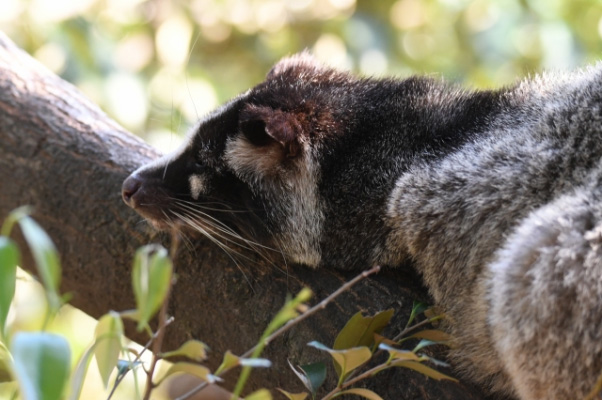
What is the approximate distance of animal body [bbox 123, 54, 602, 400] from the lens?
168 centimetres

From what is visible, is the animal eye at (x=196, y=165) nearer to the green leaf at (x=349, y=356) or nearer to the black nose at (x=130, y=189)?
the black nose at (x=130, y=189)

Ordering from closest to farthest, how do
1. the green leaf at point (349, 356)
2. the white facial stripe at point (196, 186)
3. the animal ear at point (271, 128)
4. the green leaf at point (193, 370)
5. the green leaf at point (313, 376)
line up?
1. the green leaf at point (193, 370)
2. the green leaf at point (349, 356)
3. the green leaf at point (313, 376)
4. the animal ear at point (271, 128)
5. the white facial stripe at point (196, 186)

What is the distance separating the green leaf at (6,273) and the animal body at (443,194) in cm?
109

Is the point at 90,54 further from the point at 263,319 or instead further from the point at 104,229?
the point at 263,319

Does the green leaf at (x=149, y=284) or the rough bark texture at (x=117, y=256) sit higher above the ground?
the green leaf at (x=149, y=284)

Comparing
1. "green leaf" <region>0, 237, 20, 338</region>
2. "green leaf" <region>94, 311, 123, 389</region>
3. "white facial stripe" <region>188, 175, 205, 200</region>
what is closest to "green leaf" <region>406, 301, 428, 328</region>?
"white facial stripe" <region>188, 175, 205, 200</region>

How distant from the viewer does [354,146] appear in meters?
2.20

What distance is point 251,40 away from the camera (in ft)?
16.0

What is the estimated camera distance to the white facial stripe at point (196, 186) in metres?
2.22

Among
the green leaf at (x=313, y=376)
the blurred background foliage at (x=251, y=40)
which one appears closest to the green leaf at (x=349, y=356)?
the green leaf at (x=313, y=376)

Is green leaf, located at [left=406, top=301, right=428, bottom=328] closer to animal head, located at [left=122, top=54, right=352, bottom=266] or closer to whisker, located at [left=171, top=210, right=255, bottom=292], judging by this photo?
animal head, located at [left=122, top=54, right=352, bottom=266]

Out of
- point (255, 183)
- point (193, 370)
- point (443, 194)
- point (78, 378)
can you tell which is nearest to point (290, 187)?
point (255, 183)

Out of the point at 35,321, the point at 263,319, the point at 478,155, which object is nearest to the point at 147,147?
the point at 263,319

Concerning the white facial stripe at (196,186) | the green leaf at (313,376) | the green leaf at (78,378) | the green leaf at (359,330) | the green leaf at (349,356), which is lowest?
the green leaf at (313,376)
